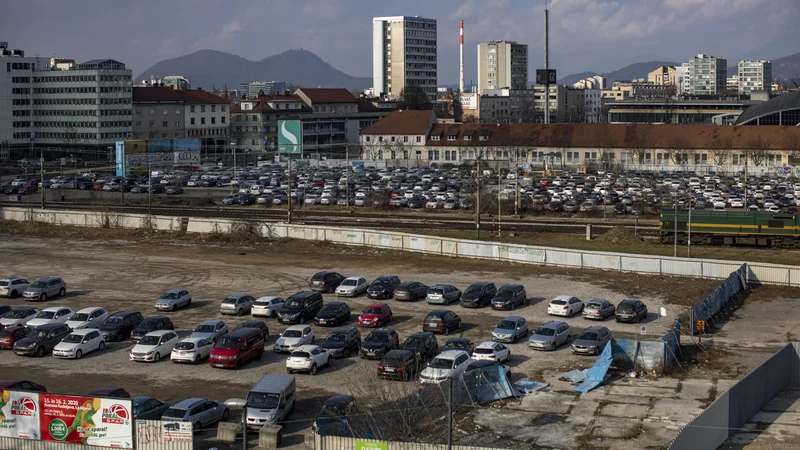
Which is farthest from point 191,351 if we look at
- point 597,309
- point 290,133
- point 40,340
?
point 290,133

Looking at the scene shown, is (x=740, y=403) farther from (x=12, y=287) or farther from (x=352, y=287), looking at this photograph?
(x=12, y=287)

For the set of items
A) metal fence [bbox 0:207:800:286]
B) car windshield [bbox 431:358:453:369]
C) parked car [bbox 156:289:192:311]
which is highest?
metal fence [bbox 0:207:800:286]

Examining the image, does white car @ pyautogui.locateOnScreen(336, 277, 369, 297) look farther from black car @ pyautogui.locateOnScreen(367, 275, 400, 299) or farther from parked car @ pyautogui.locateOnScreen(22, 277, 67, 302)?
parked car @ pyautogui.locateOnScreen(22, 277, 67, 302)

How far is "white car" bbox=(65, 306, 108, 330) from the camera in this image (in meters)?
34.6

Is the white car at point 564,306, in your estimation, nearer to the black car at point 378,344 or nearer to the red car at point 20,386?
the black car at point 378,344

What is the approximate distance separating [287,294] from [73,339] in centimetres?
1125

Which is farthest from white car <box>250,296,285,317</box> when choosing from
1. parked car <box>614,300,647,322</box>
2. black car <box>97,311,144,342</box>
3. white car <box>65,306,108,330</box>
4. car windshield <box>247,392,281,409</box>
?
parked car <box>614,300,647,322</box>

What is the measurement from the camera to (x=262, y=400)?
79.4 ft

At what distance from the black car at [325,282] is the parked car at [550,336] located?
11598 mm

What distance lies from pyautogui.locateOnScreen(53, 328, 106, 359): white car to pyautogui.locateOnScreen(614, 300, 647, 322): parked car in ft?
61.0

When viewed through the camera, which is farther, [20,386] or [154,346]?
[154,346]

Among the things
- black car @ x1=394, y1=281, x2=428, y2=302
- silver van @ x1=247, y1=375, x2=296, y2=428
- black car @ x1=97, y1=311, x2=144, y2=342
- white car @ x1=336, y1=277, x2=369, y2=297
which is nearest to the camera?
silver van @ x1=247, y1=375, x2=296, y2=428

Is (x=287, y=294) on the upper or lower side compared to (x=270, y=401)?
upper

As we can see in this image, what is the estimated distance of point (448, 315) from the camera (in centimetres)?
3441
